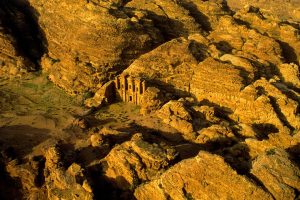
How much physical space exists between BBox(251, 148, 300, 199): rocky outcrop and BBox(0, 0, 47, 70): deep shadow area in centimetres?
3061

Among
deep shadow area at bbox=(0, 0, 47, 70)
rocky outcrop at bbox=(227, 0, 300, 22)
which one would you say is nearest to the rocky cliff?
deep shadow area at bbox=(0, 0, 47, 70)

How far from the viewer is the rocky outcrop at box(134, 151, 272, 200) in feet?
66.7

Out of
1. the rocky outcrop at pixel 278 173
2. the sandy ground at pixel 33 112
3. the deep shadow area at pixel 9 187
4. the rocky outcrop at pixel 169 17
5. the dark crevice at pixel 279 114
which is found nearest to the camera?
the rocky outcrop at pixel 278 173

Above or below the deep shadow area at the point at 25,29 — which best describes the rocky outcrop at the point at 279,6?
below

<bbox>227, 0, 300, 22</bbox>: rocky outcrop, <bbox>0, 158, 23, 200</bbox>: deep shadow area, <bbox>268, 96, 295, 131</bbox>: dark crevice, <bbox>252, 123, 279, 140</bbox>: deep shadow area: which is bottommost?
→ <bbox>227, 0, 300, 22</bbox>: rocky outcrop

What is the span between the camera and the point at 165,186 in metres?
21.8

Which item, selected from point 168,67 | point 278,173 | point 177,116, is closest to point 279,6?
point 168,67

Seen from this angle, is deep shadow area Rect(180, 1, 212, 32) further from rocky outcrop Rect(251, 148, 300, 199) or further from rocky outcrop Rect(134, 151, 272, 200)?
rocky outcrop Rect(134, 151, 272, 200)

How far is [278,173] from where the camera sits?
68.6 feet

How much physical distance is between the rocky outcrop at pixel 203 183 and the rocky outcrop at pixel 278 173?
689mm

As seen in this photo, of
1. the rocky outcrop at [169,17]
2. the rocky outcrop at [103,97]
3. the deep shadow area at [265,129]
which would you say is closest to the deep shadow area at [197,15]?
the rocky outcrop at [169,17]

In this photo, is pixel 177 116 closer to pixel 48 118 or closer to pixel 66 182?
pixel 48 118

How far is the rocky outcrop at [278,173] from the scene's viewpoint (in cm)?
2006

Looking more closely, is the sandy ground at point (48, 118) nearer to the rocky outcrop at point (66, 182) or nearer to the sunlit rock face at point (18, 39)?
the sunlit rock face at point (18, 39)
